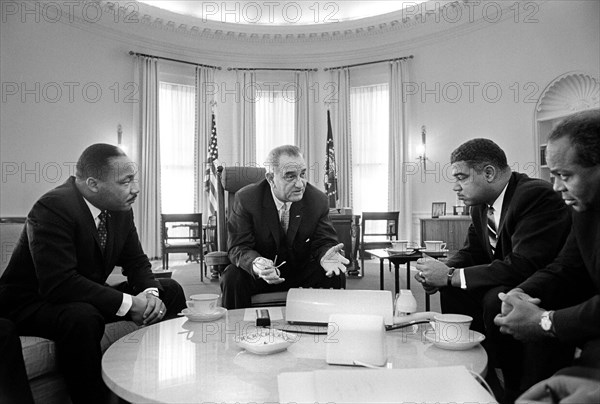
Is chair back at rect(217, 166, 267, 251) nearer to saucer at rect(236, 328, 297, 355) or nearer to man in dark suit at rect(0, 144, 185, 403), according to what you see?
man in dark suit at rect(0, 144, 185, 403)

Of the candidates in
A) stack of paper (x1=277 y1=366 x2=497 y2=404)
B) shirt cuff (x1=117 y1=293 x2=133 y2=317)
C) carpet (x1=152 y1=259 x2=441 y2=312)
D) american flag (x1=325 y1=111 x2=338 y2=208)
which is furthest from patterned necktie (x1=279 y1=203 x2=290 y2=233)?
american flag (x1=325 y1=111 x2=338 y2=208)

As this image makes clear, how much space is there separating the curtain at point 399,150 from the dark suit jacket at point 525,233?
506cm

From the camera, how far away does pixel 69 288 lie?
6.02ft

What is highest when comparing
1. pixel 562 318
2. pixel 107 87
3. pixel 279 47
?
pixel 279 47

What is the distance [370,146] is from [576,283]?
5956mm

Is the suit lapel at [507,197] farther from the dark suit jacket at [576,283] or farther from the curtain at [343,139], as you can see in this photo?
the curtain at [343,139]

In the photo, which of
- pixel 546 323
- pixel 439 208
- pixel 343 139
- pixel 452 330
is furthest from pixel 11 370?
pixel 343 139

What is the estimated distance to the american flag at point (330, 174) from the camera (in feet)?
22.9

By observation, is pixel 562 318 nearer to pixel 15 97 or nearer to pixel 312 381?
pixel 312 381

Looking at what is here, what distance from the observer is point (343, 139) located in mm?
7605

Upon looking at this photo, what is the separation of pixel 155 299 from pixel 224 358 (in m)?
0.64

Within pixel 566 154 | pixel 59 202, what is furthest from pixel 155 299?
pixel 566 154

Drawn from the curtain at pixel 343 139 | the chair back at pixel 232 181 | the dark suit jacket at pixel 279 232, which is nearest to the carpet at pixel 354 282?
the curtain at pixel 343 139

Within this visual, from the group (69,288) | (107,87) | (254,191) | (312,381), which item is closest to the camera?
(312,381)
